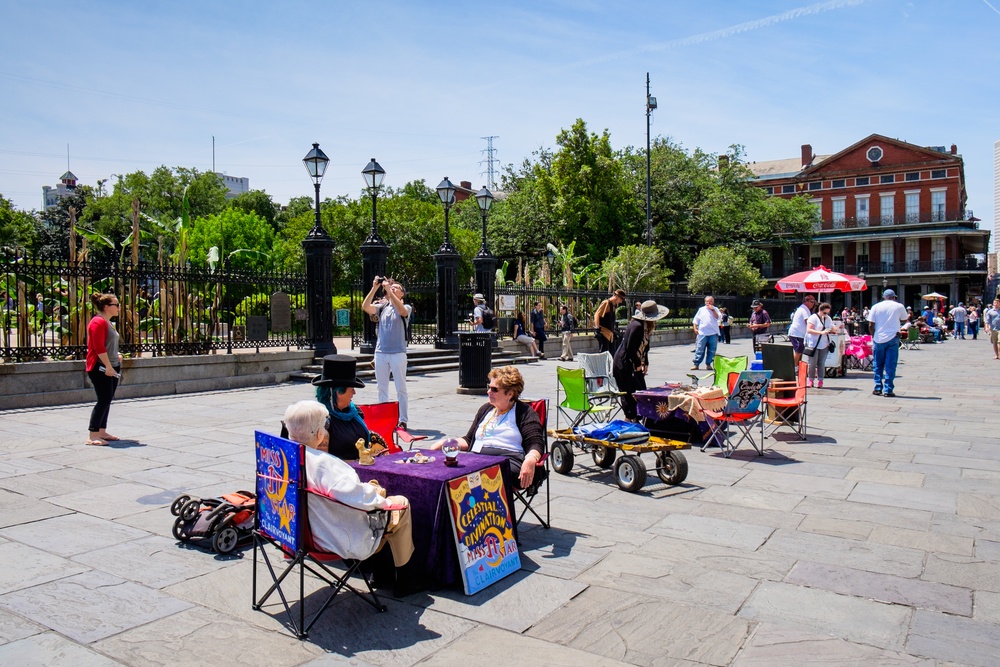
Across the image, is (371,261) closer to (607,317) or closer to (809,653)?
(607,317)

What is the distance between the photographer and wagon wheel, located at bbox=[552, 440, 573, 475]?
6.87 meters

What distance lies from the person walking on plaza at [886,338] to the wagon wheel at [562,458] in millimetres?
7293

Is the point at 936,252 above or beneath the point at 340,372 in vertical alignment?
above

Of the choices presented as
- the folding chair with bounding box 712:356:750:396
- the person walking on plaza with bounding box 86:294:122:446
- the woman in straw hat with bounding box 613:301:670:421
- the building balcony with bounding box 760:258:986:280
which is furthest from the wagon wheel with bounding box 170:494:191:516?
the building balcony with bounding box 760:258:986:280

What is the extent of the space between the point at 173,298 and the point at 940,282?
59.0m

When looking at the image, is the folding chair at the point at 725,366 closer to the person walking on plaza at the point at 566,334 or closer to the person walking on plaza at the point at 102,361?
the person walking on plaza at the point at 102,361

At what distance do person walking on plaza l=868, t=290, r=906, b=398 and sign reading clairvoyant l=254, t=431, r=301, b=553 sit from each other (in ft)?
→ 35.1

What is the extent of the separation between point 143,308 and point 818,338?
1205 centimetres

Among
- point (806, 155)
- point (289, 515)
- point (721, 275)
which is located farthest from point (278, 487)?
point (806, 155)

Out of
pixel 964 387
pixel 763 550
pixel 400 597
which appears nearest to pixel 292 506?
pixel 400 597

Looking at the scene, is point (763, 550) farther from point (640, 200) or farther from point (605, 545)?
point (640, 200)

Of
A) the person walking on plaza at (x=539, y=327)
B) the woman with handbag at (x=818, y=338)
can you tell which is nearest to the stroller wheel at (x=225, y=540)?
the woman with handbag at (x=818, y=338)

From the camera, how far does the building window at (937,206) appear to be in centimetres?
5741

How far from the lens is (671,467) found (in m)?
6.50
